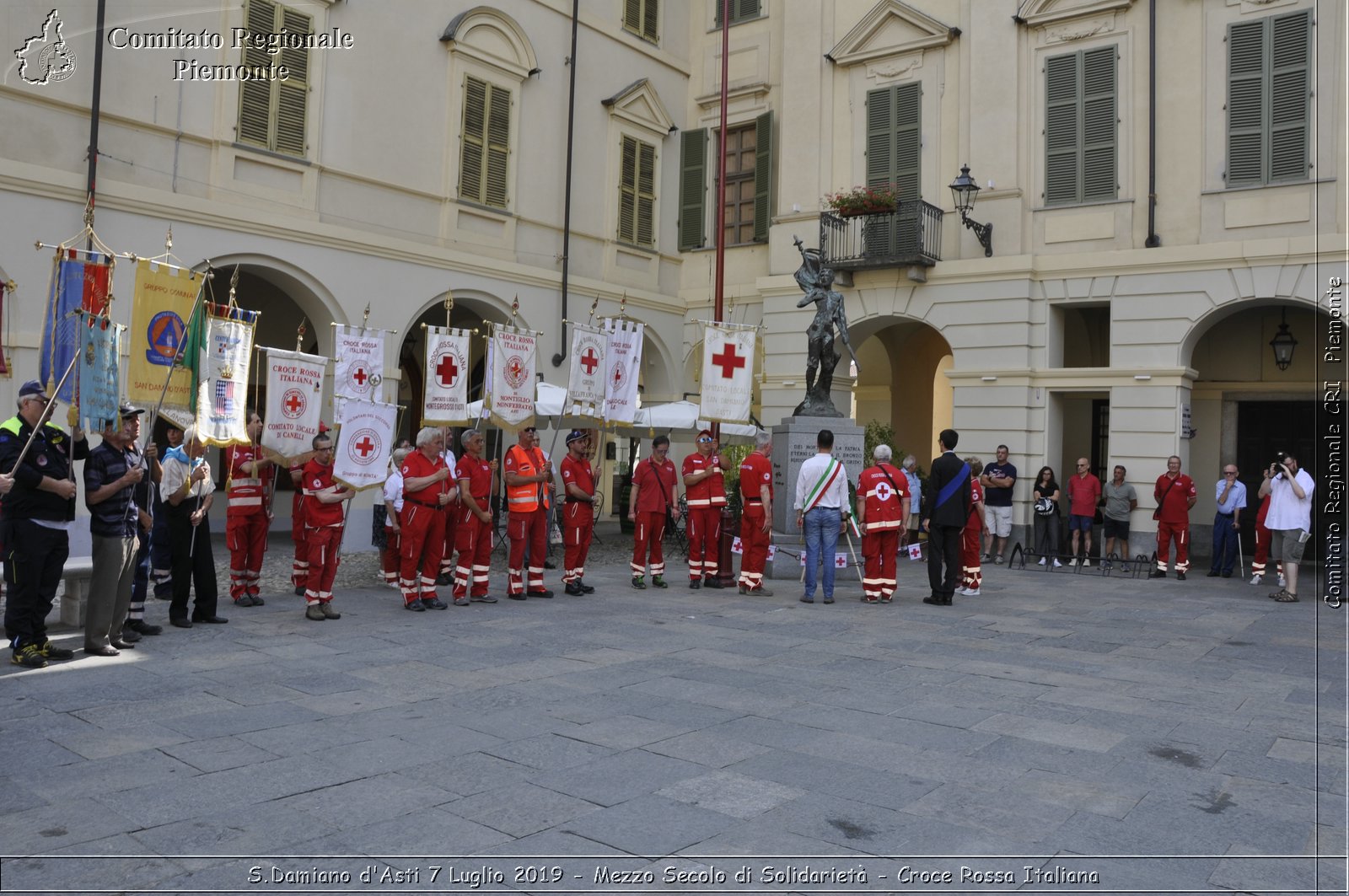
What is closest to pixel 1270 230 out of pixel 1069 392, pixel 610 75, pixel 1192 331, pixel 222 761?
pixel 1192 331

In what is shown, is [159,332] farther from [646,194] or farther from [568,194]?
[646,194]

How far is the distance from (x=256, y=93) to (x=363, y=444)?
310 inches

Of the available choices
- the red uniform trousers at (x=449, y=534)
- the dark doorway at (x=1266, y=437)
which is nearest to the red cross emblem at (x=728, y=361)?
the red uniform trousers at (x=449, y=534)

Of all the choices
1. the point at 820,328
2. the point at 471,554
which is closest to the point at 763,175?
the point at 820,328

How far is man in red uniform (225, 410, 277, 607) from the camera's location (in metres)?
10.5

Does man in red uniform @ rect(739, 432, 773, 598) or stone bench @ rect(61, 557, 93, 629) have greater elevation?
man in red uniform @ rect(739, 432, 773, 598)

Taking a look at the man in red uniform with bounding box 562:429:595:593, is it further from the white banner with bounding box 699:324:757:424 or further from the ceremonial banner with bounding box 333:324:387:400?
the white banner with bounding box 699:324:757:424

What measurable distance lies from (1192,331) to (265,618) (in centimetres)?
1488

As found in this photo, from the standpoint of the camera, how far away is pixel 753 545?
12.6 meters

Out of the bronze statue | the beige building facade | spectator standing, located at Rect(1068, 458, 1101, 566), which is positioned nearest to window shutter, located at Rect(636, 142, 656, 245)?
the beige building facade

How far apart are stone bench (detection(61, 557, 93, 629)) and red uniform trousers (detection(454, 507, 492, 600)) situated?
3617 millimetres

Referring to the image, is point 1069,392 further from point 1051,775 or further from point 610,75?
point 1051,775

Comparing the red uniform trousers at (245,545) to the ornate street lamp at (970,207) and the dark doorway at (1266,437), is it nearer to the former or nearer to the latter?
the ornate street lamp at (970,207)

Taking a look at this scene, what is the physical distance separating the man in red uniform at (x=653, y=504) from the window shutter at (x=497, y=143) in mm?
8354
